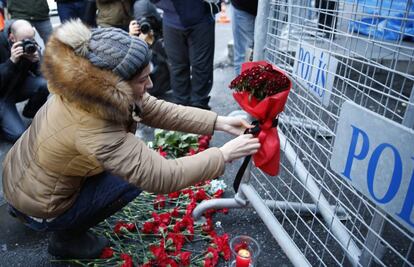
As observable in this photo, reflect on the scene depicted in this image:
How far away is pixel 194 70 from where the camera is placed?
3201 millimetres

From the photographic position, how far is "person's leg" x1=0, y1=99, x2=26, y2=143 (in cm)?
312

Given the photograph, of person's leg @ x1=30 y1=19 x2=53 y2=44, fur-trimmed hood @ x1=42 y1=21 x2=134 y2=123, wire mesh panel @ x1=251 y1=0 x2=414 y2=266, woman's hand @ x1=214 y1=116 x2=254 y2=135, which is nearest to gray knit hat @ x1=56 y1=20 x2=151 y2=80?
fur-trimmed hood @ x1=42 y1=21 x2=134 y2=123

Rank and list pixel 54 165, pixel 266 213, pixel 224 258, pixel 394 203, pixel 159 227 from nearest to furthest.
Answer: pixel 394 203 → pixel 54 165 → pixel 266 213 → pixel 224 258 → pixel 159 227

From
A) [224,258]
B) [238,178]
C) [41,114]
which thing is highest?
[41,114]

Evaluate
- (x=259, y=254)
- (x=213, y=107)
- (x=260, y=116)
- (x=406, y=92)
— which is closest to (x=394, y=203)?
(x=260, y=116)

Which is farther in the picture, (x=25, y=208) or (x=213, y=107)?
(x=213, y=107)

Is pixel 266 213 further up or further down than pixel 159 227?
further up

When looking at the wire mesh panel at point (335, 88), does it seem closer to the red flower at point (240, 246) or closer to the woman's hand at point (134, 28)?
the red flower at point (240, 246)

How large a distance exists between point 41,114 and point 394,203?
4.81ft

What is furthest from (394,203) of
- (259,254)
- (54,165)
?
(54,165)

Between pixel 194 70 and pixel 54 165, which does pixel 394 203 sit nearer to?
pixel 54 165

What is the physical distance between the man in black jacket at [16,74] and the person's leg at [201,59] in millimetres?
1352

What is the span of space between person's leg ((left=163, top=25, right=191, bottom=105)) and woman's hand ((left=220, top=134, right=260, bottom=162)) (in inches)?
70.3

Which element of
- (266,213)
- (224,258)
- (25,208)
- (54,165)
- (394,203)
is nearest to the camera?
(394,203)
